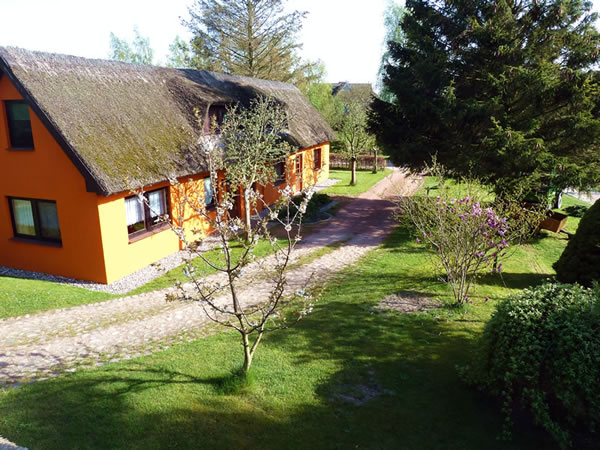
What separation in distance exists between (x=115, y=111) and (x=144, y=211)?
3.40 meters

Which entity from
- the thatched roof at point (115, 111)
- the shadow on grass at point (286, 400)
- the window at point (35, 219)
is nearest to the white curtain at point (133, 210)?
the thatched roof at point (115, 111)

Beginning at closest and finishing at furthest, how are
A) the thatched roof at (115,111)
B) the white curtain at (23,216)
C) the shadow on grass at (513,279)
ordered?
the thatched roof at (115,111), the shadow on grass at (513,279), the white curtain at (23,216)

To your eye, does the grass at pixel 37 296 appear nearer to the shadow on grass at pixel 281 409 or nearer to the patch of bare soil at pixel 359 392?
the shadow on grass at pixel 281 409

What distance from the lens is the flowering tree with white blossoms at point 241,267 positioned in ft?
20.6

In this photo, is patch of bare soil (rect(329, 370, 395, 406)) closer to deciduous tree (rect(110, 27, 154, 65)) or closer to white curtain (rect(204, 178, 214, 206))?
white curtain (rect(204, 178, 214, 206))

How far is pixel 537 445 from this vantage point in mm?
5625

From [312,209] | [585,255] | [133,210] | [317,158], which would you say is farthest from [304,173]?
[585,255]

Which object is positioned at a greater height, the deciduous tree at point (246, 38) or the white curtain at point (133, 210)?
the deciduous tree at point (246, 38)

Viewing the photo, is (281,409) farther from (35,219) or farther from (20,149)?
(20,149)

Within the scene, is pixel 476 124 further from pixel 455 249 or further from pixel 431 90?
pixel 455 249

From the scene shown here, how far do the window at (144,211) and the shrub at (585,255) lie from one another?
11.5 m

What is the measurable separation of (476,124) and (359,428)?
1484 cm

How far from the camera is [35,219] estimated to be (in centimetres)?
1364

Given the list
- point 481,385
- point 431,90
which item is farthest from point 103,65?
point 481,385
